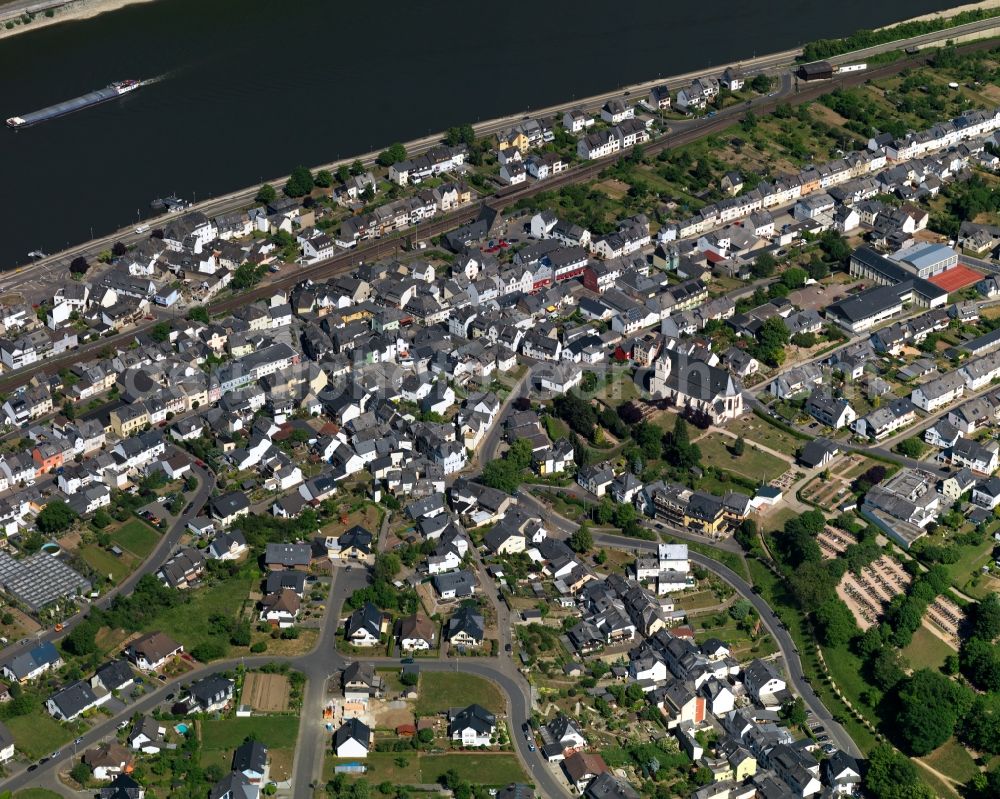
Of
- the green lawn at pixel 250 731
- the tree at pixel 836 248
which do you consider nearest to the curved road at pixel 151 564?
the green lawn at pixel 250 731

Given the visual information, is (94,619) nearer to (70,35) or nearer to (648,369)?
(648,369)

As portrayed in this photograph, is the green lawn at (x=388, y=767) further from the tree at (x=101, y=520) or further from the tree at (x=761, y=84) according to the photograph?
the tree at (x=761, y=84)

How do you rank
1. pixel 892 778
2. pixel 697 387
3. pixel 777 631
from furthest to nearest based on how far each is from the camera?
pixel 697 387
pixel 777 631
pixel 892 778

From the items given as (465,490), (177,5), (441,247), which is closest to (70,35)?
(177,5)

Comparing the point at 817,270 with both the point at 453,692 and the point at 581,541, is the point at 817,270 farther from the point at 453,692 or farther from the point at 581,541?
the point at 453,692

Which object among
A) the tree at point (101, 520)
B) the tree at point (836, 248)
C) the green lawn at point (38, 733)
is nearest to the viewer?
the green lawn at point (38, 733)

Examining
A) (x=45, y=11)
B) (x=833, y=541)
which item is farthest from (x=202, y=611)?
(x=45, y=11)

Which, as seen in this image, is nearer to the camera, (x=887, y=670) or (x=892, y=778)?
(x=892, y=778)
